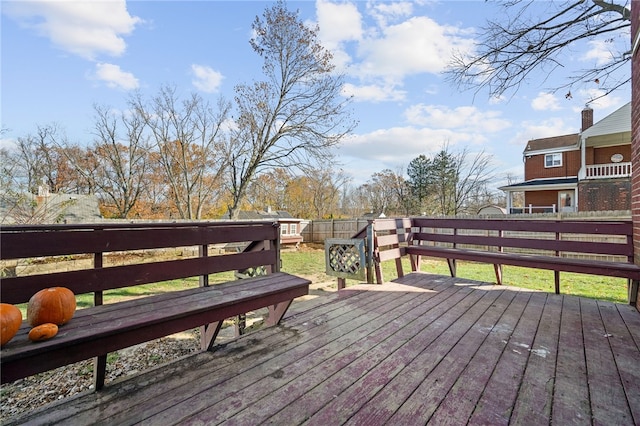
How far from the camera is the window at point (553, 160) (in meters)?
16.4

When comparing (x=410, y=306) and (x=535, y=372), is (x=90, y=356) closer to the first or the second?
(x=535, y=372)

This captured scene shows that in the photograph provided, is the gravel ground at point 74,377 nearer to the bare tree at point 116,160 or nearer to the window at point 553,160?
the bare tree at point 116,160

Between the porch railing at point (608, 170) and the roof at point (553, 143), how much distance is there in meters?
2.84

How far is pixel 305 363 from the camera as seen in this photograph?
1.87 m

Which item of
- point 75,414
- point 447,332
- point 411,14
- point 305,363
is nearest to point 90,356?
point 75,414

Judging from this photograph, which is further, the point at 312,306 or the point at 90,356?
the point at 312,306

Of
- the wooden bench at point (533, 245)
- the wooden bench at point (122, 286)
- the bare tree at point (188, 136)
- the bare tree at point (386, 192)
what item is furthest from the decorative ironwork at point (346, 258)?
the bare tree at point (386, 192)

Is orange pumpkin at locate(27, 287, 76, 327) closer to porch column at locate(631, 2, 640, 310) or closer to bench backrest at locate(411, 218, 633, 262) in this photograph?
bench backrest at locate(411, 218, 633, 262)

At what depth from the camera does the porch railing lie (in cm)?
1268

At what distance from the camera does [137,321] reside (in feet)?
4.82

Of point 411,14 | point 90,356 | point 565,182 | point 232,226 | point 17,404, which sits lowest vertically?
point 17,404

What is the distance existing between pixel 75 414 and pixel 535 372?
258 cm

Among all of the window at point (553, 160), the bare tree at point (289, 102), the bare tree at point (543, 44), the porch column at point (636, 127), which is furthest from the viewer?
the window at point (553, 160)

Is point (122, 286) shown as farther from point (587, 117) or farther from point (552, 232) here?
point (587, 117)
